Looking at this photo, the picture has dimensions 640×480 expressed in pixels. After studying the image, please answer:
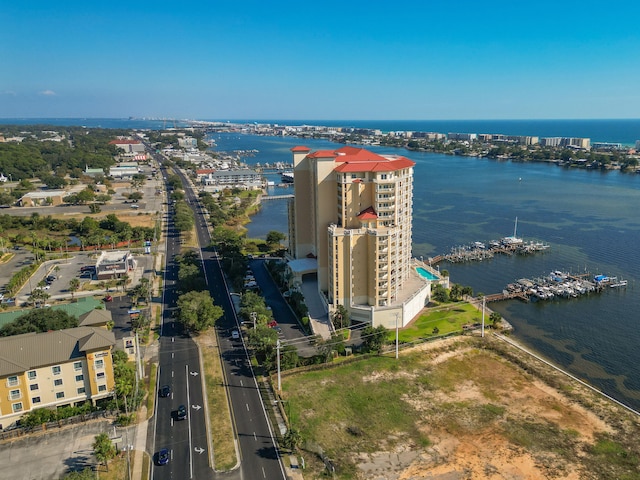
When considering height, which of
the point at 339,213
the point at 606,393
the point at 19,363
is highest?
the point at 339,213

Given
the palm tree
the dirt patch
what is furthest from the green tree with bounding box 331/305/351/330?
the palm tree

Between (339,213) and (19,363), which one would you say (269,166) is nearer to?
(339,213)

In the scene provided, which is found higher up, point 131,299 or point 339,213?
point 339,213

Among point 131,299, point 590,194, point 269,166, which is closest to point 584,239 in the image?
point 590,194

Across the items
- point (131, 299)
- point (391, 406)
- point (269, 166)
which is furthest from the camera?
point (269, 166)

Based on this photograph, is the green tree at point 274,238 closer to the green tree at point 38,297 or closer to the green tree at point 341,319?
the green tree at point 341,319

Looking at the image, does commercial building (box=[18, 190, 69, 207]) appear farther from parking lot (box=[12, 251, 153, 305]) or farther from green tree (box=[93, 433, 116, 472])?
green tree (box=[93, 433, 116, 472])

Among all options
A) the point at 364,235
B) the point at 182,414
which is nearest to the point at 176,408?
the point at 182,414

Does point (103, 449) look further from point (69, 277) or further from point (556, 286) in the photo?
point (556, 286)
